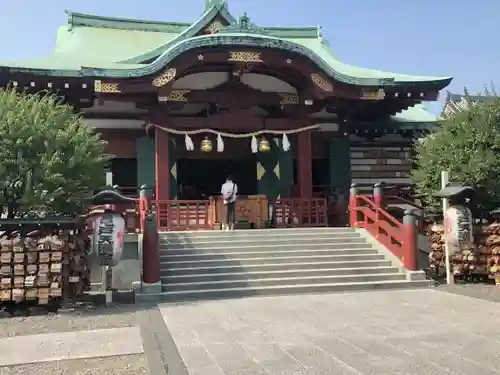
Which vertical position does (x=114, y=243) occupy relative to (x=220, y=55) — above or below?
below

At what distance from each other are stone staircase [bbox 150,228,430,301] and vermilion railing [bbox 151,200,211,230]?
38.8 inches

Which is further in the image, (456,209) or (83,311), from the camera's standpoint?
(456,209)

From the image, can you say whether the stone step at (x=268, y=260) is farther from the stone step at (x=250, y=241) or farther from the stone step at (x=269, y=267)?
the stone step at (x=250, y=241)

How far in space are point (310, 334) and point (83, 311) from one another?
4.24 meters

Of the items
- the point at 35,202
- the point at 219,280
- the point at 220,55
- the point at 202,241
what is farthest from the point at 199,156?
the point at 35,202

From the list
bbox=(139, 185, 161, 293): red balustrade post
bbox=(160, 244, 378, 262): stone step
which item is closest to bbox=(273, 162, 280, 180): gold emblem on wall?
bbox=(160, 244, 378, 262): stone step

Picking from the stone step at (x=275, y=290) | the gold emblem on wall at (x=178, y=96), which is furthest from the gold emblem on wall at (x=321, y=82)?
the stone step at (x=275, y=290)

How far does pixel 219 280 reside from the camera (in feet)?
34.9

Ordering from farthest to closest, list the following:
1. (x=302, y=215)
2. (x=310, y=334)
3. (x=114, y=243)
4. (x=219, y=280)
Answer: (x=302, y=215) → (x=219, y=280) → (x=114, y=243) → (x=310, y=334)

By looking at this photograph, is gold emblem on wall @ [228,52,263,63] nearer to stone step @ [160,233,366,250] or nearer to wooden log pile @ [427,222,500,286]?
stone step @ [160,233,366,250]

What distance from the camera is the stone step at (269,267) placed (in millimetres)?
10867

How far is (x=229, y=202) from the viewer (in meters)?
13.7

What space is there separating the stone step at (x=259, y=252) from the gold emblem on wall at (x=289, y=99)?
16.7ft

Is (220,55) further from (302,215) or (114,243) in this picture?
(114,243)
